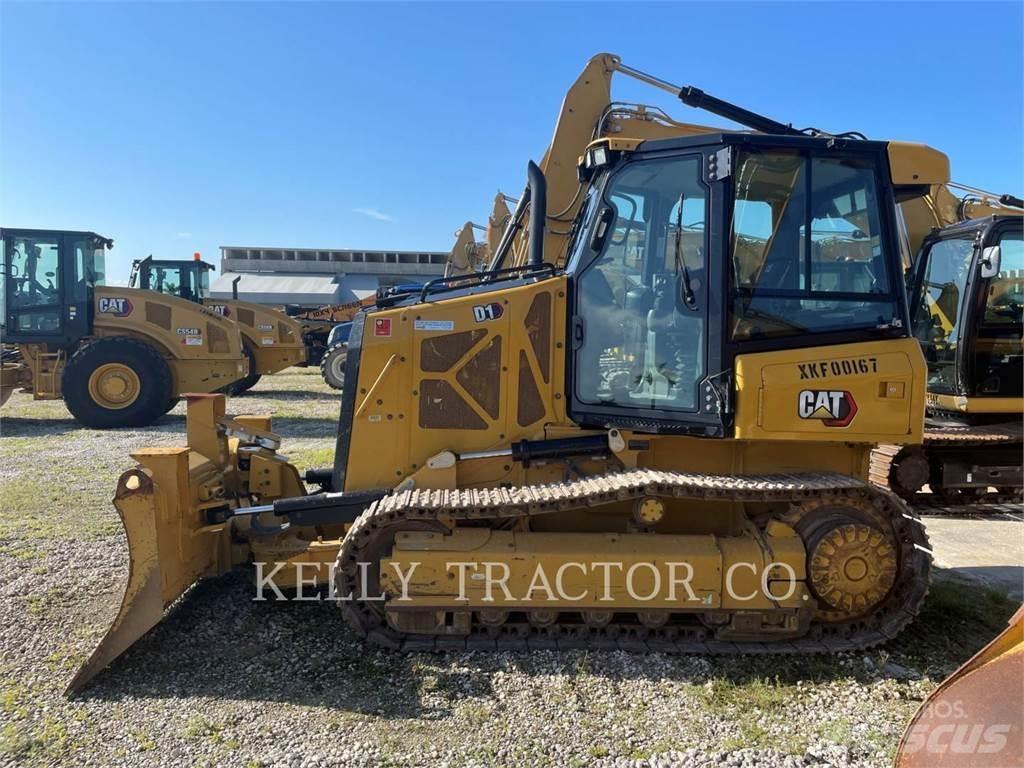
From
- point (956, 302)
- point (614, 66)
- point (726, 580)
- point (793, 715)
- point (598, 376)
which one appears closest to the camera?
point (793, 715)

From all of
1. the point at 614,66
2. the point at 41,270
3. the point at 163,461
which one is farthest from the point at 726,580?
the point at 41,270

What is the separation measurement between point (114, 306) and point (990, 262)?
12526 mm

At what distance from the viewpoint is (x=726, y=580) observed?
142 inches

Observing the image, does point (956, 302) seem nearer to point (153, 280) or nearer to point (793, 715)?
point (793, 715)

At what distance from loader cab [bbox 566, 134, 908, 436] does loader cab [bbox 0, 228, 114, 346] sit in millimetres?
10982

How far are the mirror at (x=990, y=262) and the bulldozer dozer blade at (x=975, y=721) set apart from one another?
4.75m

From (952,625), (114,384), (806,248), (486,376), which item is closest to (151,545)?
(486,376)

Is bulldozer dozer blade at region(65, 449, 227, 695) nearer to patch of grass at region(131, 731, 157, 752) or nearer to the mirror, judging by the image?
patch of grass at region(131, 731, 157, 752)

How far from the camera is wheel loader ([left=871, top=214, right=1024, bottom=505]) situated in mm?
6594

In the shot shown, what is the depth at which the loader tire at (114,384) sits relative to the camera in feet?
36.6

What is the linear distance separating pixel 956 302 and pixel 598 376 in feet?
16.5

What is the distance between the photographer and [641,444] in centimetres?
399

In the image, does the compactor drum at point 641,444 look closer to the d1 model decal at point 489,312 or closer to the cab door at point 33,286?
the d1 model decal at point 489,312

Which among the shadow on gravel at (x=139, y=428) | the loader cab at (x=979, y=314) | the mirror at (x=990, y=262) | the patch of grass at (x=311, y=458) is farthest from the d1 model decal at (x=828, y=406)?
the shadow on gravel at (x=139, y=428)
